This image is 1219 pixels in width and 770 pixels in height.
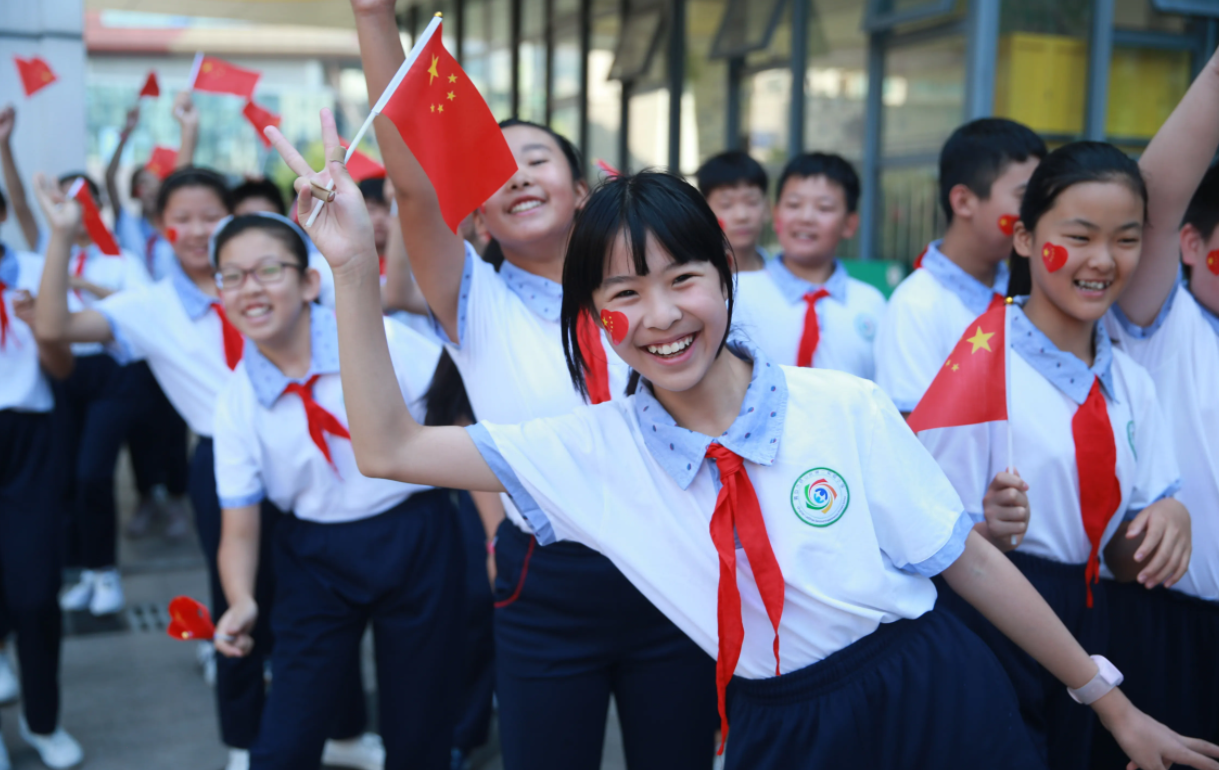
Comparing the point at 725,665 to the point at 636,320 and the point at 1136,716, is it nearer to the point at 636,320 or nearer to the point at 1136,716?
the point at 636,320

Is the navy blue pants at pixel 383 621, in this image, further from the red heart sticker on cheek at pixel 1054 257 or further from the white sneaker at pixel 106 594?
the white sneaker at pixel 106 594

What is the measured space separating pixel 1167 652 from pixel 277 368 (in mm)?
2187

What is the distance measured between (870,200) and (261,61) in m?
26.5

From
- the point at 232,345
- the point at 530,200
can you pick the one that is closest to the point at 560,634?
the point at 530,200

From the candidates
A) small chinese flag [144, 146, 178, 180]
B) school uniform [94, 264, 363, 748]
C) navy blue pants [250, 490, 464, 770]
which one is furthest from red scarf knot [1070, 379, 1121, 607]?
small chinese flag [144, 146, 178, 180]

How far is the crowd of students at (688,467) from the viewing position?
5.32ft

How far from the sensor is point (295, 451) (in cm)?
268

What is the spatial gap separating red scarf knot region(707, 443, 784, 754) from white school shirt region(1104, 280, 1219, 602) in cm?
118

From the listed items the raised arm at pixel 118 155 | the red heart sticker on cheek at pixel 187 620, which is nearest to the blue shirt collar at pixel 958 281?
the red heart sticker on cheek at pixel 187 620

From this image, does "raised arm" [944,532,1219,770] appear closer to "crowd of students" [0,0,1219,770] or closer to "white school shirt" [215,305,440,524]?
"crowd of students" [0,0,1219,770]

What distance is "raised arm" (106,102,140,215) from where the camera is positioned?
5816 millimetres

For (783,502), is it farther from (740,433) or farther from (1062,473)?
(1062,473)

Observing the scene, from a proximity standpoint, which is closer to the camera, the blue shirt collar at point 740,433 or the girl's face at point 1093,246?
the blue shirt collar at point 740,433

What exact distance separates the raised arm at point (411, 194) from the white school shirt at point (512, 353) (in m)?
0.04
